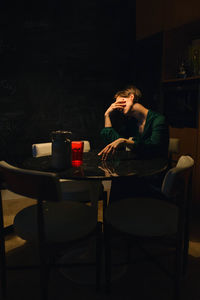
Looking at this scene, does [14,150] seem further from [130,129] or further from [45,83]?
[130,129]

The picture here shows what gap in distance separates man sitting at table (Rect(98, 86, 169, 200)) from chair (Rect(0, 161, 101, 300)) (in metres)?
0.51

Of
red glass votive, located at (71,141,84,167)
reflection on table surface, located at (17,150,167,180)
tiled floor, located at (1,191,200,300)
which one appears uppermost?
red glass votive, located at (71,141,84,167)

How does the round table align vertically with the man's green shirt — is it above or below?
below

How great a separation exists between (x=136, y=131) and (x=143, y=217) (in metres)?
1.06

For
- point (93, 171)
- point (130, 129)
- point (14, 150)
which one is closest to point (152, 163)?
point (93, 171)

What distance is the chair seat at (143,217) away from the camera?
1.46 m

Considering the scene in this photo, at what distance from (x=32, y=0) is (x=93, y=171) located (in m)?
2.34

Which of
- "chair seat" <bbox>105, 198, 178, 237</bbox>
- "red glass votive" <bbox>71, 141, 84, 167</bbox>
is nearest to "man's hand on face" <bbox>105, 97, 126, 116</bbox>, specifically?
"red glass votive" <bbox>71, 141, 84, 167</bbox>

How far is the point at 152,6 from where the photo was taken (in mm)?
3176

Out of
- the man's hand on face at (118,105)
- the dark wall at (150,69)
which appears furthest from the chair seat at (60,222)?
the dark wall at (150,69)

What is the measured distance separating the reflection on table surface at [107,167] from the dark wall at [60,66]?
1.26 m

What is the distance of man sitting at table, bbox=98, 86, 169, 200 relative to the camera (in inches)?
79.9

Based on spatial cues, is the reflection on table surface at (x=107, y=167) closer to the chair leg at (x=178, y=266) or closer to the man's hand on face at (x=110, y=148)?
the man's hand on face at (x=110, y=148)

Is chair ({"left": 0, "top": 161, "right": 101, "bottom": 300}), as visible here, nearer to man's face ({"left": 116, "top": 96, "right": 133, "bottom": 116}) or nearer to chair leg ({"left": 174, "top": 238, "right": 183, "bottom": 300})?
chair leg ({"left": 174, "top": 238, "right": 183, "bottom": 300})
